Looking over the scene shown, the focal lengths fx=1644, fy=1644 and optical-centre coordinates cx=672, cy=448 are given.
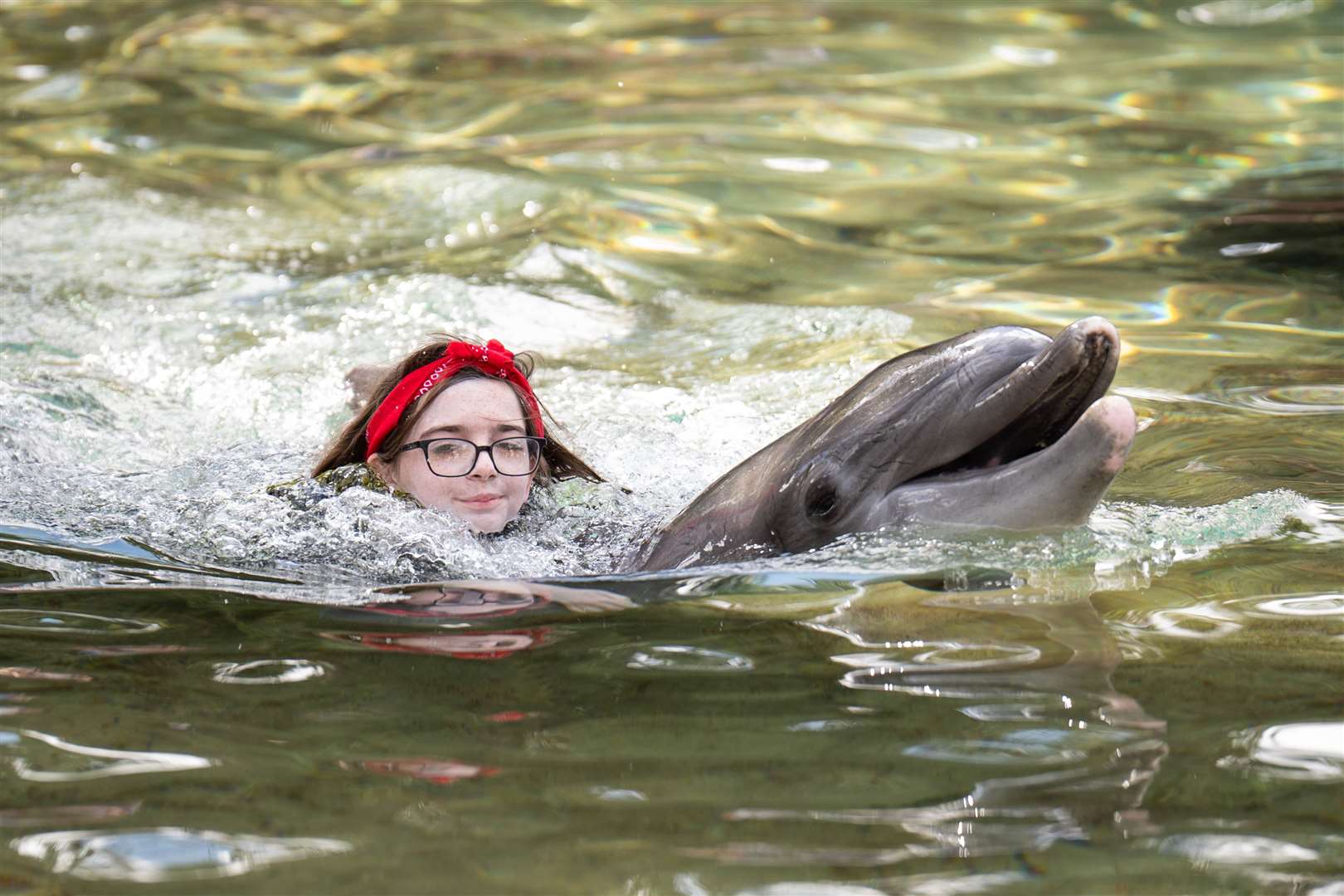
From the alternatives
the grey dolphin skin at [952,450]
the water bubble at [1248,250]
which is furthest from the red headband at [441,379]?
the water bubble at [1248,250]

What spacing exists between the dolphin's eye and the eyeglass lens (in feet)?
4.23

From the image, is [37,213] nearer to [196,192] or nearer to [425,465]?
[196,192]

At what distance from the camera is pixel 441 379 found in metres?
5.60

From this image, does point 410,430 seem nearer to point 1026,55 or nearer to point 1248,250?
point 1248,250

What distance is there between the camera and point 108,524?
17.9 ft

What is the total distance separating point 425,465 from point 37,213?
18.9 ft

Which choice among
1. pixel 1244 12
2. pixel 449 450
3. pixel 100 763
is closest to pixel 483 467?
pixel 449 450

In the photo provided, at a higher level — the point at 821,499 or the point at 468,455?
the point at 821,499

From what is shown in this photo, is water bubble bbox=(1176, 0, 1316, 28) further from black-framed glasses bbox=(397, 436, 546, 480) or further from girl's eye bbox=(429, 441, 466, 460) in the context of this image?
girl's eye bbox=(429, 441, 466, 460)

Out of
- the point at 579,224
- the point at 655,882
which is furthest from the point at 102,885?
the point at 579,224

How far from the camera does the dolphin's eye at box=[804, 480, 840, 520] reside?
14.6 feet

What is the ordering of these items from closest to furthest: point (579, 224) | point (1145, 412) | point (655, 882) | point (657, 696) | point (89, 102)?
1. point (655, 882)
2. point (657, 696)
3. point (1145, 412)
4. point (579, 224)
5. point (89, 102)

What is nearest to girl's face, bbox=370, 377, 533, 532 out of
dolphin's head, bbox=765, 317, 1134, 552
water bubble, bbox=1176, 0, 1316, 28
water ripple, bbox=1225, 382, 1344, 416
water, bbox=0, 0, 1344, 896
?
water, bbox=0, 0, 1344, 896

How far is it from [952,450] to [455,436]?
190 centimetres
